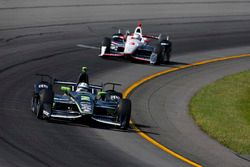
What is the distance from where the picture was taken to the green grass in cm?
2527

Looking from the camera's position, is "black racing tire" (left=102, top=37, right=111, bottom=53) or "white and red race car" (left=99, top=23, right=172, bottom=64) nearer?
"black racing tire" (left=102, top=37, right=111, bottom=53)

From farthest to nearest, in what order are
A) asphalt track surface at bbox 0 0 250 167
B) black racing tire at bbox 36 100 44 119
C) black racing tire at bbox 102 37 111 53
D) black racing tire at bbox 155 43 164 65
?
black racing tire at bbox 155 43 164 65 → black racing tire at bbox 102 37 111 53 → black racing tire at bbox 36 100 44 119 → asphalt track surface at bbox 0 0 250 167

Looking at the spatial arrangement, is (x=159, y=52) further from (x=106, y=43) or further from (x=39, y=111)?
(x=39, y=111)

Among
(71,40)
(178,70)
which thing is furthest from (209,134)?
(71,40)

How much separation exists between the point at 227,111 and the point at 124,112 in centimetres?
615

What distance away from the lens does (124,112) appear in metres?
24.7

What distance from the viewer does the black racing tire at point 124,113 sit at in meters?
24.7

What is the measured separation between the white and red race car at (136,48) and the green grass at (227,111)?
367cm

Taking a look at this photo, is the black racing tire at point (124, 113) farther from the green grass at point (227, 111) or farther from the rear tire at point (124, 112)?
the green grass at point (227, 111)

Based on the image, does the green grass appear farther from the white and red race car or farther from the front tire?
the front tire

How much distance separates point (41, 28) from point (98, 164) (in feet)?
81.9

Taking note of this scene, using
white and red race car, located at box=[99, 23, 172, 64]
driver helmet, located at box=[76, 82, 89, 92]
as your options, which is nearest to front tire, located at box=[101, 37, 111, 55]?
white and red race car, located at box=[99, 23, 172, 64]

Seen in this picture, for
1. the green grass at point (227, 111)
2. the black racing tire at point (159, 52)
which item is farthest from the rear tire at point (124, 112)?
the black racing tire at point (159, 52)

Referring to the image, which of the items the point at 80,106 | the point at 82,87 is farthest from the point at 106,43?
the point at 80,106
